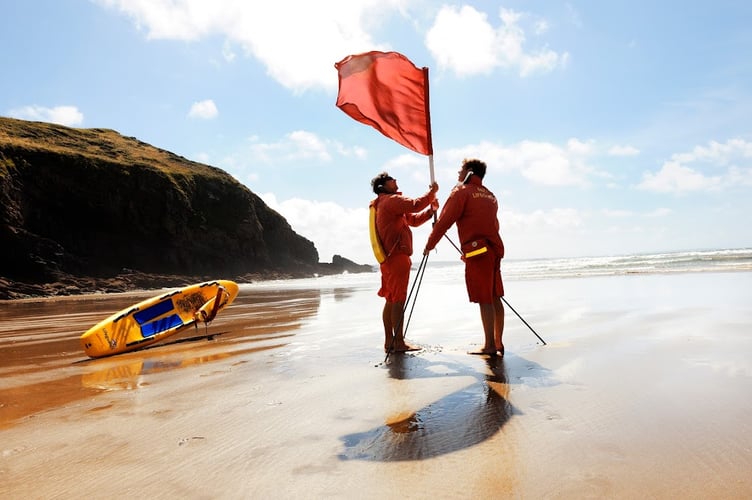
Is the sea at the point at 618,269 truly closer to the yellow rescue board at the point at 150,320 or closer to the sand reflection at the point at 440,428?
the sand reflection at the point at 440,428

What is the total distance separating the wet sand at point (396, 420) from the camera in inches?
83.4

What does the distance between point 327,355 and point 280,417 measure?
7.64 ft

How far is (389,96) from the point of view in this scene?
19.9 ft

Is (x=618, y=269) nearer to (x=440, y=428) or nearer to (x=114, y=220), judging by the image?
(x=440, y=428)

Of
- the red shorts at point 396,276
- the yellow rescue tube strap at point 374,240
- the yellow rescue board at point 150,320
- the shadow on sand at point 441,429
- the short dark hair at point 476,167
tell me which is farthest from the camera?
the yellow rescue board at point 150,320

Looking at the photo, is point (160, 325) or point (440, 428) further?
point (160, 325)

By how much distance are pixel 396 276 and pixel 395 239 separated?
483mm

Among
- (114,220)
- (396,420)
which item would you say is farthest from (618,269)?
(114,220)

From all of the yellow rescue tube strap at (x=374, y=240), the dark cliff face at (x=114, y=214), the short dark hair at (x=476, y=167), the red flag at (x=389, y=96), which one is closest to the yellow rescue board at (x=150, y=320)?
the yellow rescue tube strap at (x=374, y=240)

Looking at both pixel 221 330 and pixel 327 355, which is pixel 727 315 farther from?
pixel 221 330

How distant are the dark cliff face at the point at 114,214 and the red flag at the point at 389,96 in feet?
109

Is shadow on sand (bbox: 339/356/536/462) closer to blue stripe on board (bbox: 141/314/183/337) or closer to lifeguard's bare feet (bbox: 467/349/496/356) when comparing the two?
lifeguard's bare feet (bbox: 467/349/496/356)

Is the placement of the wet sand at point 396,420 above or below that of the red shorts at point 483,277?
below

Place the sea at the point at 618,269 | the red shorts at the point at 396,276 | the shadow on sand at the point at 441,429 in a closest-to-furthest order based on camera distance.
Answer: the shadow on sand at the point at 441,429 → the red shorts at the point at 396,276 → the sea at the point at 618,269
